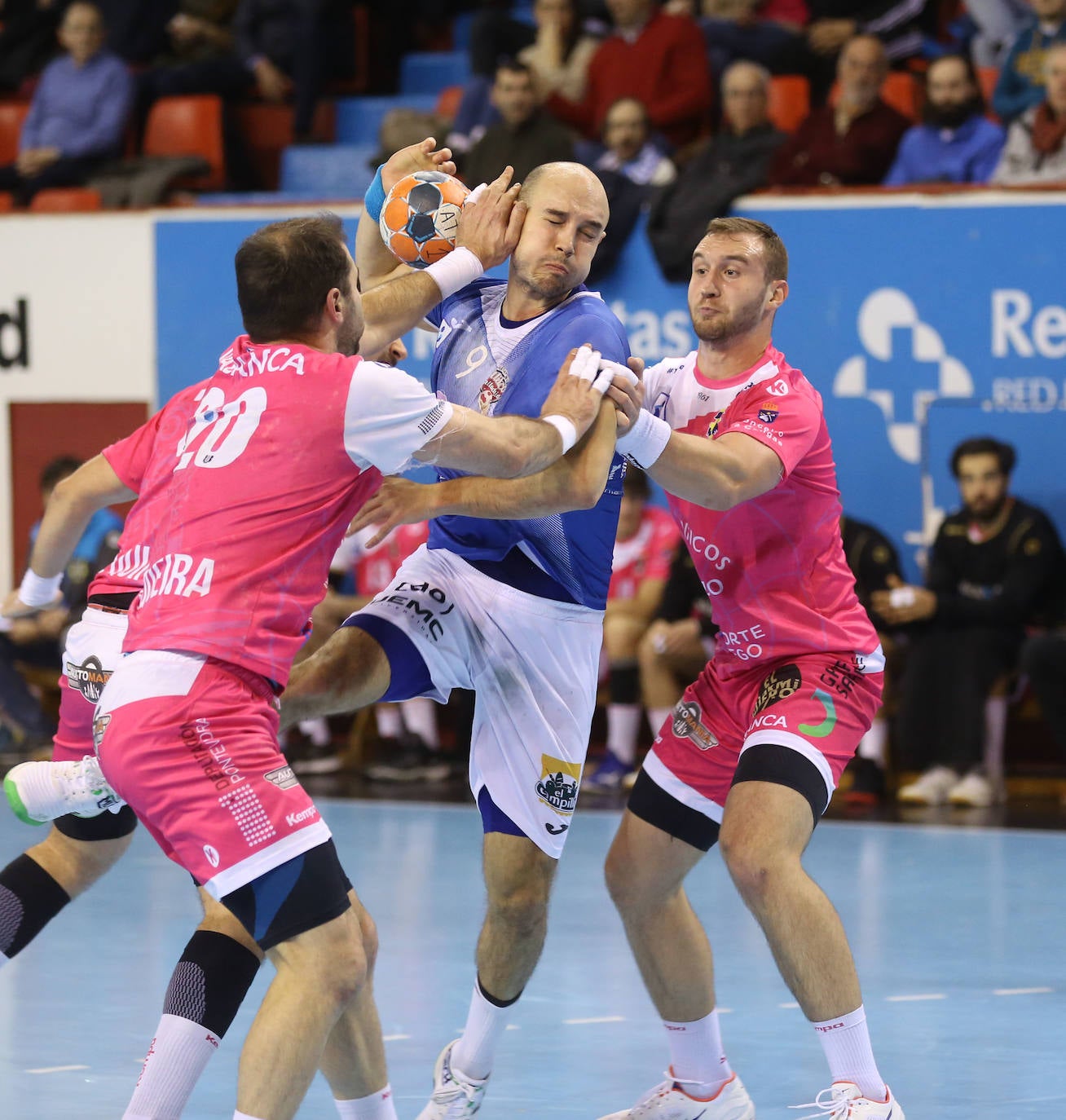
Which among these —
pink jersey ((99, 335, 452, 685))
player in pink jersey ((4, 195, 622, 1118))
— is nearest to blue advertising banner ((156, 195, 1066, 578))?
player in pink jersey ((4, 195, 622, 1118))

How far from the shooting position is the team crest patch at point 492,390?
5465mm

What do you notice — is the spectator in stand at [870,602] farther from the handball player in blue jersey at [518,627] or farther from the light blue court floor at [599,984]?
the handball player in blue jersey at [518,627]

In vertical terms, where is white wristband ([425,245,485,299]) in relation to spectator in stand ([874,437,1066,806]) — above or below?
above

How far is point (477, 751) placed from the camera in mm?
5516

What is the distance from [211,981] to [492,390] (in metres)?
1.87

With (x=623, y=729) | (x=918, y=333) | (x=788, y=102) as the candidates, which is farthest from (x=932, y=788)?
(x=788, y=102)

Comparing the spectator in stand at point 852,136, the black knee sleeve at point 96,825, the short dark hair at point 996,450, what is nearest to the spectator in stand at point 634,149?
the spectator in stand at point 852,136

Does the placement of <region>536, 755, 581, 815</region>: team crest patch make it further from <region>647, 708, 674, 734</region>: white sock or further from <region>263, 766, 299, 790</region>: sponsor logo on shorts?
<region>647, 708, 674, 734</region>: white sock

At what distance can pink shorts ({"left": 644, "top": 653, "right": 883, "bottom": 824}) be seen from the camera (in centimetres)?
524

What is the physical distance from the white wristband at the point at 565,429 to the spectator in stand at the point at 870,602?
20.2 feet

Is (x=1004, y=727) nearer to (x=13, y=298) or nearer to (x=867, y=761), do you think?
(x=867, y=761)

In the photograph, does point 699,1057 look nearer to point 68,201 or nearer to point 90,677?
point 90,677

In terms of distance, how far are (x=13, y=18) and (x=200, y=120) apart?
241cm

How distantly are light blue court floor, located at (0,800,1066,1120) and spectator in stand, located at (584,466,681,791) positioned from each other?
4.47 ft
